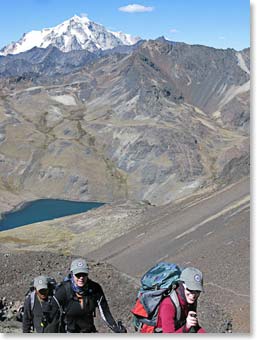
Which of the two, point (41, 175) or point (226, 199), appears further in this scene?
point (41, 175)

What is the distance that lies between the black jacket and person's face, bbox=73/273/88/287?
16 centimetres

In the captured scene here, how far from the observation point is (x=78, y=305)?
24.4ft

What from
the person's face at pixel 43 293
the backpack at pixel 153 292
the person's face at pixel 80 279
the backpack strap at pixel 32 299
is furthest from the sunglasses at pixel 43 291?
the backpack at pixel 153 292

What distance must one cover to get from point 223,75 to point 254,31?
646 ft

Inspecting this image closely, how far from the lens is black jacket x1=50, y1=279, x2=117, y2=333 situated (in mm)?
7359

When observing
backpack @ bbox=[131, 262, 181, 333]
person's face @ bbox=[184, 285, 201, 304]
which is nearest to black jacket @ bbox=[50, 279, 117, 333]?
backpack @ bbox=[131, 262, 181, 333]

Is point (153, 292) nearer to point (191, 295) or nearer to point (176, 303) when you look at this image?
point (176, 303)

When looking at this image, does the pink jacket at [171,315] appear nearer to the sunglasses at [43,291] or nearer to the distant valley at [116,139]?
the sunglasses at [43,291]

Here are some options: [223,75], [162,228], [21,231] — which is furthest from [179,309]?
[223,75]

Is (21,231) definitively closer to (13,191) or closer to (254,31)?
(13,191)

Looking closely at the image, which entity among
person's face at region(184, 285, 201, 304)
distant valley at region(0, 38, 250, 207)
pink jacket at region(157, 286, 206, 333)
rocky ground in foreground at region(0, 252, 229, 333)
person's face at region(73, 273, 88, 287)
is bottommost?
pink jacket at region(157, 286, 206, 333)

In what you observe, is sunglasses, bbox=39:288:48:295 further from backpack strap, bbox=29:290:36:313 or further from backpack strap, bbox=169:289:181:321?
backpack strap, bbox=169:289:181:321

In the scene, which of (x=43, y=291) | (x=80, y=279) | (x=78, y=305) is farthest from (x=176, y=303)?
(x=43, y=291)

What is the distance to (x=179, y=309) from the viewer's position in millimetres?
6020
